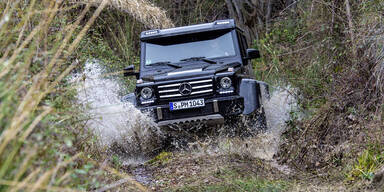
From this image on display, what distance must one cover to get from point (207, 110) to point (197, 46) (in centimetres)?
133

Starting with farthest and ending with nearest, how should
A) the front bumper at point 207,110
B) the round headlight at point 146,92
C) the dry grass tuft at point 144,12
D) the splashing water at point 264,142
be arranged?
the dry grass tuft at point 144,12, the round headlight at point 146,92, the front bumper at point 207,110, the splashing water at point 264,142

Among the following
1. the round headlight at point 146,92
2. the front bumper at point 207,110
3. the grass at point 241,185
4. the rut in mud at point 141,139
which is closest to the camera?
the grass at point 241,185

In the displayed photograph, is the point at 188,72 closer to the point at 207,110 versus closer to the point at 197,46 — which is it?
the point at 207,110

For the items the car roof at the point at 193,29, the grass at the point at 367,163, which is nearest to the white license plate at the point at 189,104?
the car roof at the point at 193,29

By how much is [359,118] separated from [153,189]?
241cm

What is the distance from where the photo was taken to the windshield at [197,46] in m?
8.68

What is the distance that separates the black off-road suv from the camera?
7.78m

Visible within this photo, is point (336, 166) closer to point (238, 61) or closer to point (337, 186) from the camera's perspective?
point (337, 186)

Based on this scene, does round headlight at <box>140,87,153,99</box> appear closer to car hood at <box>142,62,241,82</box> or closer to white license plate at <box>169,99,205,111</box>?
car hood at <box>142,62,241,82</box>

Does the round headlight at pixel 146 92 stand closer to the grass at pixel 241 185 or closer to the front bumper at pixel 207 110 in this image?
the front bumper at pixel 207 110

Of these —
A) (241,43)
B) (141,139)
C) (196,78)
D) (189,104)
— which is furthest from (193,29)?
(141,139)

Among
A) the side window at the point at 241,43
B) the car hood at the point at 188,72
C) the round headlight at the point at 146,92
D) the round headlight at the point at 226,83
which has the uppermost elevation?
the side window at the point at 241,43

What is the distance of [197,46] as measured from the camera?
871cm

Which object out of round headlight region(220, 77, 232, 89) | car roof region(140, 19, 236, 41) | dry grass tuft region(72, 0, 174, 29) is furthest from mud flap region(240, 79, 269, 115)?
dry grass tuft region(72, 0, 174, 29)
